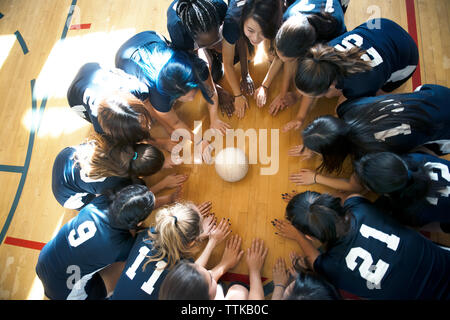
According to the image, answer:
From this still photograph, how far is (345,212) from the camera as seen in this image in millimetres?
1349

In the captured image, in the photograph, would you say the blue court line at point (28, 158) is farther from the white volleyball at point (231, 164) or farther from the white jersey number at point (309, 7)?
the white jersey number at point (309, 7)

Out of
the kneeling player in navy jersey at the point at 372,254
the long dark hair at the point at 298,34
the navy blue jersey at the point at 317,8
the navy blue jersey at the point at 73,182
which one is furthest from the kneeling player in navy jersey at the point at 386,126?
the navy blue jersey at the point at 73,182

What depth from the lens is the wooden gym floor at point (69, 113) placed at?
6.24ft

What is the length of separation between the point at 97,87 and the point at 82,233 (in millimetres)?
938

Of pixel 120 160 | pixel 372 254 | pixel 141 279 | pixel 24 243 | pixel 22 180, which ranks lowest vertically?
pixel 24 243

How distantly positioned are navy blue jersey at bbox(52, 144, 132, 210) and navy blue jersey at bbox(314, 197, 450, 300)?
1392 mm

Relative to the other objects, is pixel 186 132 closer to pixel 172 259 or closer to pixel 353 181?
pixel 172 259

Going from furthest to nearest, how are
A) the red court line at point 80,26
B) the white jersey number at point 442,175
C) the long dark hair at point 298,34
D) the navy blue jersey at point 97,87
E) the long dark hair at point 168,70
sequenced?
the red court line at point 80,26
the navy blue jersey at point 97,87
the long dark hair at point 168,70
the long dark hair at point 298,34
the white jersey number at point 442,175

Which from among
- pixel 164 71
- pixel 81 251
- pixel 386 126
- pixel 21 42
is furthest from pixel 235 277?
pixel 21 42

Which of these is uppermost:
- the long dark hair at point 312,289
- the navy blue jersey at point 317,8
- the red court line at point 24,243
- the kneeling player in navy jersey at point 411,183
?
the navy blue jersey at point 317,8

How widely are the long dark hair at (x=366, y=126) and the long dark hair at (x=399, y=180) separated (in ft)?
0.43

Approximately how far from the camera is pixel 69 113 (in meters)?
2.37

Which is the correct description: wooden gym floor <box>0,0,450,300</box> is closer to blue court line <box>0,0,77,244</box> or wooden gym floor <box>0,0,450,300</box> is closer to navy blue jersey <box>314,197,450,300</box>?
blue court line <box>0,0,77,244</box>

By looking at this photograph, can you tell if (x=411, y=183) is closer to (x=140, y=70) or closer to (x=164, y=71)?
(x=164, y=71)
